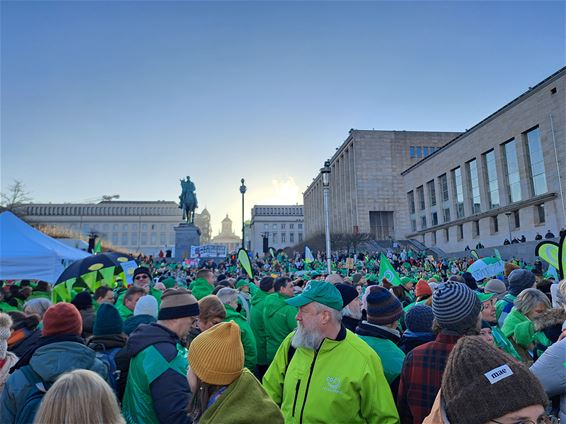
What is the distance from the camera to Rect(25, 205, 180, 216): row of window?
101438 millimetres

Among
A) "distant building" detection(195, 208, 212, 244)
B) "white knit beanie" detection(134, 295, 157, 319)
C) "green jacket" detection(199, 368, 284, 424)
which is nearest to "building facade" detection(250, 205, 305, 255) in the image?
"distant building" detection(195, 208, 212, 244)

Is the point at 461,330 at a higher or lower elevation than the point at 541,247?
lower

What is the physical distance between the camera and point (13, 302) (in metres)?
7.56

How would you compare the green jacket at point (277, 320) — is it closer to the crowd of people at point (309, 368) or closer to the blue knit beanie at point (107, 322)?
the crowd of people at point (309, 368)

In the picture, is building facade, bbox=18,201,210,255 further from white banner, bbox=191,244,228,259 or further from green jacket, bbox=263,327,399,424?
green jacket, bbox=263,327,399,424

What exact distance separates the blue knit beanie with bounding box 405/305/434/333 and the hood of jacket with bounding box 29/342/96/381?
2.73m

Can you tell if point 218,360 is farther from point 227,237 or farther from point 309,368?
point 227,237

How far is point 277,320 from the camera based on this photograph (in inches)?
211

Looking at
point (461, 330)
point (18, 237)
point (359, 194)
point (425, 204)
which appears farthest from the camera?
point (359, 194)

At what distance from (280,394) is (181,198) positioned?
1393 inches

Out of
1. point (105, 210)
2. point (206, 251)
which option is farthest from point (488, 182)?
point (105, 210)

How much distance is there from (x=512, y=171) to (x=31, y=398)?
41.0 meters

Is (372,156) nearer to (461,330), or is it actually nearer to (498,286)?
(498,286)

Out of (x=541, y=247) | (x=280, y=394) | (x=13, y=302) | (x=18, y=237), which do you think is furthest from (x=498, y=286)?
(x=18, y=237)
